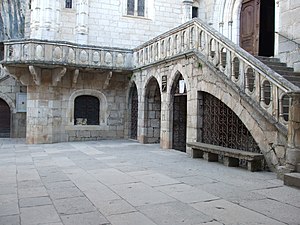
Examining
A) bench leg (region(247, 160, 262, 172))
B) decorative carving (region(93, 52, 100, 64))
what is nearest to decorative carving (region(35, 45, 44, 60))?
decorative carving (region(93, 52, 100, 64))

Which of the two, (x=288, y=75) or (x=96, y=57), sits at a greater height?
(x=96, y=57)

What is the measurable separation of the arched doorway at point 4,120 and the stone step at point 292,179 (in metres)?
13.0

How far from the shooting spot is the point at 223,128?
288 inches

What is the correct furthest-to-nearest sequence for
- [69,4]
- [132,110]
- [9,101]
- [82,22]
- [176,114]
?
[9,101]
[69,4]
[82,22]
[132,110]
[176,114]

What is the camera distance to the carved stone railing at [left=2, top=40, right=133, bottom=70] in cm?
1015

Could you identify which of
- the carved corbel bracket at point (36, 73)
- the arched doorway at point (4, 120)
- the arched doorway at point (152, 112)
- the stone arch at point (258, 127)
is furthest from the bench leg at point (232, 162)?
the arched doorway at point (4, 120)

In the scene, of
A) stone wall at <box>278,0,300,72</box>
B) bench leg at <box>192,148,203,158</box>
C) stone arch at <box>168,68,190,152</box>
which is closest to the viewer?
bench leg at <box>192,148,203,158</box>

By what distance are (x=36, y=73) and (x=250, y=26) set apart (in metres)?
7.31

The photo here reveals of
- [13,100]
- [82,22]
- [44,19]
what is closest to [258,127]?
[82,22]

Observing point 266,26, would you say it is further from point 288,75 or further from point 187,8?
point 187,8

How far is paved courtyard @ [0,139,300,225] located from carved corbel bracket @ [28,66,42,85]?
173 inches

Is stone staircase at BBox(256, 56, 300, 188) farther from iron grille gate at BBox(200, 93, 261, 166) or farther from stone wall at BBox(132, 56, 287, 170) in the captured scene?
iron grille gate at BBox(200, 93, 261, 166)

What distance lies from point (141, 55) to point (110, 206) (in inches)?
319

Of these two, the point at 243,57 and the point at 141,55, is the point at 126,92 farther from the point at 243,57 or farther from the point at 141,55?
the point at 243,57
